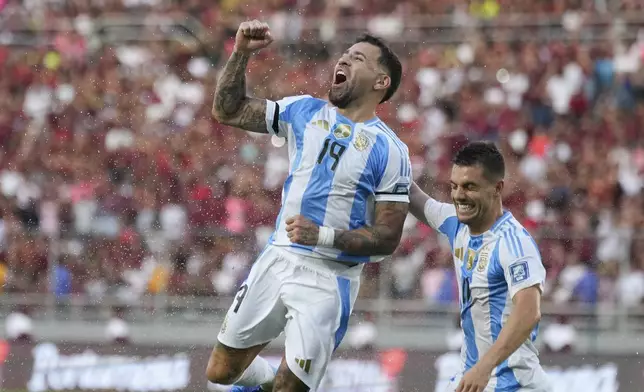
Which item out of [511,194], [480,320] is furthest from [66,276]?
[480,320]

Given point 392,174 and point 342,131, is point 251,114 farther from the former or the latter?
point 392,174

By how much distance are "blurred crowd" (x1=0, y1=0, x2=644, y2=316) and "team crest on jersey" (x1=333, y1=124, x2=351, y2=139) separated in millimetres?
6044

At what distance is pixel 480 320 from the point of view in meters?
6.64

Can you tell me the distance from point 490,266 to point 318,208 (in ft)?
3.63

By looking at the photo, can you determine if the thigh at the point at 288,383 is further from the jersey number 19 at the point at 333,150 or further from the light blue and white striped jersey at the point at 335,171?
the jersey number 19 at the point at 333,150

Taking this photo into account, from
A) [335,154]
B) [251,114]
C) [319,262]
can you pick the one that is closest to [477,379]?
[319,262]

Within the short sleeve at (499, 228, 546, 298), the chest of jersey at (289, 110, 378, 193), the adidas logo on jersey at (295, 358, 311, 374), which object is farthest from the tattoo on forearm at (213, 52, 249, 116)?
the short sleeve at (499, 228, 546, 298)

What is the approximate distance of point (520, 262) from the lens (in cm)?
639

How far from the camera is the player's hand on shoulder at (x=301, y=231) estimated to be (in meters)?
6.82

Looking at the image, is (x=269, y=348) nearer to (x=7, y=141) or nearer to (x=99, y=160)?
(x=99, y=160)

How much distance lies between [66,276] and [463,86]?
18.5 feet

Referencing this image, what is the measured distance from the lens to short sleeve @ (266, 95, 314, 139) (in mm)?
7277

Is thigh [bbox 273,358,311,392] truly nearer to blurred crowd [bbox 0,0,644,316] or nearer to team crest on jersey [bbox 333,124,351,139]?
team crest on jersey [bbox 333,124,351,139]

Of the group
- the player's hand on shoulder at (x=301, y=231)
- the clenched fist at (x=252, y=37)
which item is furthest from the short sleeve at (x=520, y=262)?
the clenched fist at (x=252, y=37)
